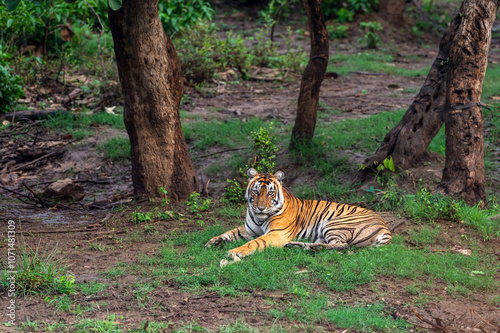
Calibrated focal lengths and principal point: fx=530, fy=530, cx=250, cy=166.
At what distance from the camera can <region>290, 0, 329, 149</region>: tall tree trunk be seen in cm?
815

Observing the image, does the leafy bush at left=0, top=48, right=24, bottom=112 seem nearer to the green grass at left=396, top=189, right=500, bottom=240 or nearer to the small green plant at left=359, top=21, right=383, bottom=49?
the green grass at left=396, top=189, right=500, bottom=240

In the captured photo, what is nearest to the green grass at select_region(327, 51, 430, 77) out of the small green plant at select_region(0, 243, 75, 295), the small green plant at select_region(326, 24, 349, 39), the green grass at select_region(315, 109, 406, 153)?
the small green plant at select_region(326, 24, 349, 39)

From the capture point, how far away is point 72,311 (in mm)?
4082

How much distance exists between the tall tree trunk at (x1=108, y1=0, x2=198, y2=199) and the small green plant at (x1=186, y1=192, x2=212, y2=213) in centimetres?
17

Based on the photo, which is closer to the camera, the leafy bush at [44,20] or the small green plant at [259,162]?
the small green plant at [259,162]

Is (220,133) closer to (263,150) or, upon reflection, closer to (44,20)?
(263,150)

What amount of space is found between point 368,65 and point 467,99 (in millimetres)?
8586

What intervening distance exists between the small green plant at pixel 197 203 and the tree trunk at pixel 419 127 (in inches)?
92.9

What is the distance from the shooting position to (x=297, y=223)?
19.8 ft

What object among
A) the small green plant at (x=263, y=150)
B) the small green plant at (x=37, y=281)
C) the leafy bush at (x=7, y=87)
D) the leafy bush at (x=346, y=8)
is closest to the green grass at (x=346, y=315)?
the small green plant at (x=37, y=281)

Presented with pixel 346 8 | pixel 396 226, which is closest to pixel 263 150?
pixel 396 226

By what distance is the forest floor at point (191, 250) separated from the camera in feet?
13.3

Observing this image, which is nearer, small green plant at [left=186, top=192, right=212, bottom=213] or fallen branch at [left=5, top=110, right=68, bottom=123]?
small green plant at [left=186, top=192, right=212, bottom=213]

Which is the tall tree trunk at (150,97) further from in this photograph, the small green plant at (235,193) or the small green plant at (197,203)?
the small green plant at (235,193)
